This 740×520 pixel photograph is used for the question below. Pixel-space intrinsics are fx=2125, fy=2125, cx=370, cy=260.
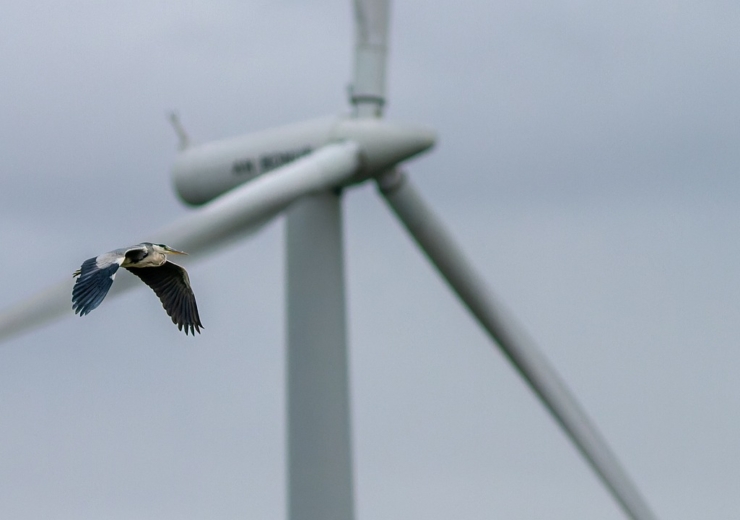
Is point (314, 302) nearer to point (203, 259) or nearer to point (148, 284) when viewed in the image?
point (203, 259)

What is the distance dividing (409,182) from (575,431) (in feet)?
22.4

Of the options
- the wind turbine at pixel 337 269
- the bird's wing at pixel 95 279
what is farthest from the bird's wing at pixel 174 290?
the wind turbine at pixel 337 269

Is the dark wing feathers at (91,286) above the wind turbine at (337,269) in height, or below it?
below

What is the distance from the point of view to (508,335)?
47.3m

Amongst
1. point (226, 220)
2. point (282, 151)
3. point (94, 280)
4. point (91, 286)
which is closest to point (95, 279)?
point (94, 280)

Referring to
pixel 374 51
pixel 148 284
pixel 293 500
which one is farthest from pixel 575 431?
pixel 148 284

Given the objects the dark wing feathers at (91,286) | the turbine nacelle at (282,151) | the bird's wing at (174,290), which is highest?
the turbine nacelle at (282,151)

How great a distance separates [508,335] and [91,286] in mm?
22822

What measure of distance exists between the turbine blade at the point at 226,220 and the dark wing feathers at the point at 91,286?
12410mm

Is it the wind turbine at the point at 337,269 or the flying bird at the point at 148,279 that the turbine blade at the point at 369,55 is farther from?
A: the flying bird at the point at 148,279

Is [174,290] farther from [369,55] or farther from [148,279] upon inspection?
[369,55]

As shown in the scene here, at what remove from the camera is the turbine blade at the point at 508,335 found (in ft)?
151

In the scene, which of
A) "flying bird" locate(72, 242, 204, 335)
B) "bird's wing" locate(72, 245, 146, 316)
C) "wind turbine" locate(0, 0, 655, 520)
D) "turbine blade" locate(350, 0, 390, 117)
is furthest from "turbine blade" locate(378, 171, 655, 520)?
"bird's wing" locate(72, 245, 146, 316)

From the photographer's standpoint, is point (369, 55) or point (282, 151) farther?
point (282, 151)
